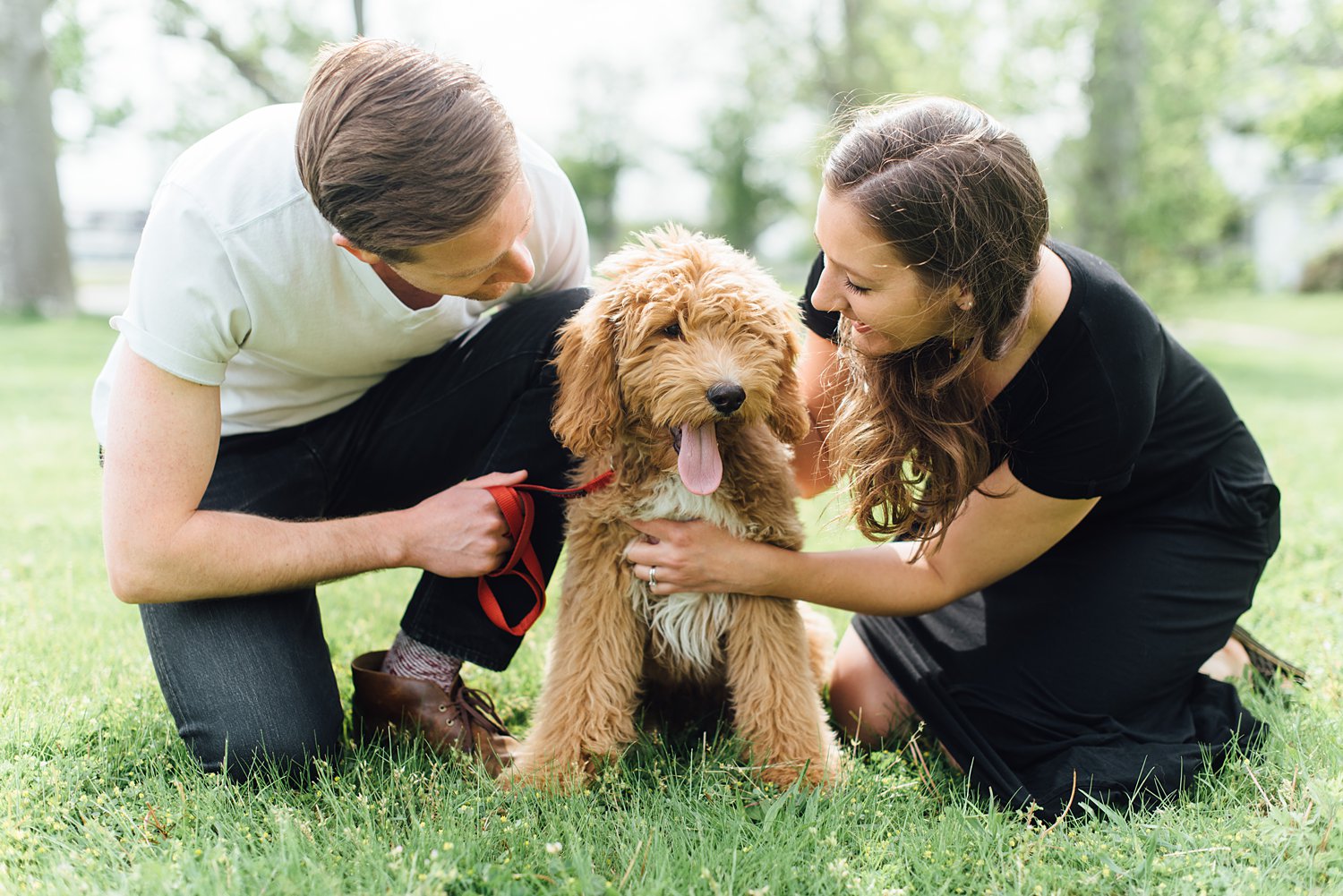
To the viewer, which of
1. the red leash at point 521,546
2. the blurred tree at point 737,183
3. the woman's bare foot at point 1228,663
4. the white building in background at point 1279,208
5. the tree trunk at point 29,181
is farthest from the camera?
the blurred tree at point 737,183

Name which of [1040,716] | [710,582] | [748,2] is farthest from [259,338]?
[748,2]

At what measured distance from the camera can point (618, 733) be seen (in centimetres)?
289

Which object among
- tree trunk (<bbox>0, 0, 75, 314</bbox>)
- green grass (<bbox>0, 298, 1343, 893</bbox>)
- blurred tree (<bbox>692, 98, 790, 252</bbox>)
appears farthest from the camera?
blurred tree (<bbox>692, 98, 790, 252</bbox>)

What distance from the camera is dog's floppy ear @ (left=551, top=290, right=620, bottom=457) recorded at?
→ 2723 millimetres

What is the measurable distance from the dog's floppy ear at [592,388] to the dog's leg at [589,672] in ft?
1.14

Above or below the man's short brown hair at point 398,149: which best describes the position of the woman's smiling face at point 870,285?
below

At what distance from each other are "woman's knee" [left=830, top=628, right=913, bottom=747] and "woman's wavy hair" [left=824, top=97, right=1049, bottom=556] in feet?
2.17

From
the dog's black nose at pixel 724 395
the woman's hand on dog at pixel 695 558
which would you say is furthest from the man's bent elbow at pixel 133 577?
the dog's black nose at pixel 724 395

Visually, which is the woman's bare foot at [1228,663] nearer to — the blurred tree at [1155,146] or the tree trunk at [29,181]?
the blurred tree at [1155,146]

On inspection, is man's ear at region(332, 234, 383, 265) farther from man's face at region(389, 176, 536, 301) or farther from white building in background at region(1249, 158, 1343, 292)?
white building in background at region(1249, 158, 1343, 292)

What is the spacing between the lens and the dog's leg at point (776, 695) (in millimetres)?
2822

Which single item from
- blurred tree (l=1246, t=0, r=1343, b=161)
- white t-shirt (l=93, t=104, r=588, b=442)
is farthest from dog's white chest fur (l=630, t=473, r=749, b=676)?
blurred tree (l=1246, t=0, r=1343, b=161)

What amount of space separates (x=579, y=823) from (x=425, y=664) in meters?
0.88

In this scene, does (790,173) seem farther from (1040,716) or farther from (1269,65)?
(1040,716)
